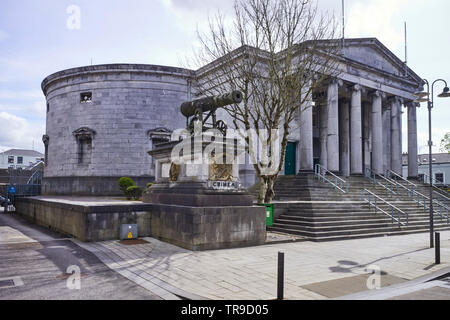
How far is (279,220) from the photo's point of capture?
609 inches

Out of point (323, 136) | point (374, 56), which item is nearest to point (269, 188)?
point (323, 136)

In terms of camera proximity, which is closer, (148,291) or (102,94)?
(148,291)

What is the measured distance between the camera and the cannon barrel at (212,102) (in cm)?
1098

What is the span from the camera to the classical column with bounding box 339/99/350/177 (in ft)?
93.0

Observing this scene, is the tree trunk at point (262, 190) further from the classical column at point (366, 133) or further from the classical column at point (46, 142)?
the classical column at point (46, 142)

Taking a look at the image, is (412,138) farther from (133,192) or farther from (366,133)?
(133,192)

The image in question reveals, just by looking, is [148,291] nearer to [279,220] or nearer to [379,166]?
[279,220]

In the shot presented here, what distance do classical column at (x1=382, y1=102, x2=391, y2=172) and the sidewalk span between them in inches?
783

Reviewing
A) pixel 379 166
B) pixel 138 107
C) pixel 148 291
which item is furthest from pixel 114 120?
pixel 148 291

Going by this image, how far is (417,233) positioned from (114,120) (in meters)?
21.5

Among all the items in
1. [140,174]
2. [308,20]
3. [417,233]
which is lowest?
[417,233]

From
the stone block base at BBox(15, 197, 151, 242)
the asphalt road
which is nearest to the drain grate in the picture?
the asphalt road
